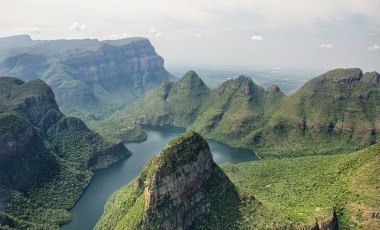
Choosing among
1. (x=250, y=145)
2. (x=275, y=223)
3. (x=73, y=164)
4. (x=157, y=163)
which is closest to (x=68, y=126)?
(x=73, y=164)

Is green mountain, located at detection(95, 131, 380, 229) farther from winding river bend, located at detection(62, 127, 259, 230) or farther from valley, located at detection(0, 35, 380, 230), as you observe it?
winding river bend, located at detection(62, 127, 259, 230)

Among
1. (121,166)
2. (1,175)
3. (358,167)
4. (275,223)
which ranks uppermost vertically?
(358,167)

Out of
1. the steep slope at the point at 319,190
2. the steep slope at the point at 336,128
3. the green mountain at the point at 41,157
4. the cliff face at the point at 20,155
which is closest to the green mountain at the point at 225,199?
the steep slope at the point at 319,190

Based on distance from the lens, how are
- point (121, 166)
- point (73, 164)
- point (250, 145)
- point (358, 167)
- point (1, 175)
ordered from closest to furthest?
point (358, 167)
point (1, 175)
point (73, 164)
point (121, 166)
point (250, 145)

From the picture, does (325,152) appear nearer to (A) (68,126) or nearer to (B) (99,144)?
(B) (99,144)

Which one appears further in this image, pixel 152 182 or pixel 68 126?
pixel 68 126

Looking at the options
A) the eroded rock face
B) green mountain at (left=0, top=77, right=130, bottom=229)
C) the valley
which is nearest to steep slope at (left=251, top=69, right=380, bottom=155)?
the valley

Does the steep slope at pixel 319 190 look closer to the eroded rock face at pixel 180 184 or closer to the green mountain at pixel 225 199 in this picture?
the green mountain at pixel 225 199
